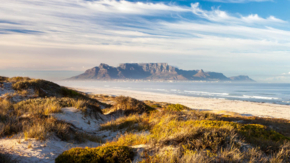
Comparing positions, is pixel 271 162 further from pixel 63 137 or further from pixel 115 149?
pixel 63 137

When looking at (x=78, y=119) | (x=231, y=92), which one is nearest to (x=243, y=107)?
(x=78, y=119)

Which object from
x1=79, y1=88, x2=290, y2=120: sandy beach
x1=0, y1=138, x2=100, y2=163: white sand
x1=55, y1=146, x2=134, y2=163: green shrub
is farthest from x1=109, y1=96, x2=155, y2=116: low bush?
x1=79, y1=88, x2=290, y2=120: sandy beach

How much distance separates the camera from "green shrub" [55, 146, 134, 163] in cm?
427

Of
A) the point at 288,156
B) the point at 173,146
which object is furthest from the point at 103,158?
the point at 288,156

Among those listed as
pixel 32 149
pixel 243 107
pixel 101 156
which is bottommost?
pixel 243 107

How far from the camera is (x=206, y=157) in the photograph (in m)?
4.03

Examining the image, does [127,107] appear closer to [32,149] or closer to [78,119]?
[78,119]

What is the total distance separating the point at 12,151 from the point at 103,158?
2505 millimetres

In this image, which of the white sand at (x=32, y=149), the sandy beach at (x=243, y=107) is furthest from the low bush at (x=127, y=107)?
the sandy beach at (x=243, y=107)

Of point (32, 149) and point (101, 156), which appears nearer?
point (101, 156)

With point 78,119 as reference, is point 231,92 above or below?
below

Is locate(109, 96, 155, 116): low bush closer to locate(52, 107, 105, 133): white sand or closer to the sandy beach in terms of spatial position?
locate(52, 107, 105, 133): white sand

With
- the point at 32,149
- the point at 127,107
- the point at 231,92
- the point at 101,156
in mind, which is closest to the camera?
the point at 101,156

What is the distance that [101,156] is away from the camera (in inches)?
170
